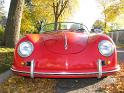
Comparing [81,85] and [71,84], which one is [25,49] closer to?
[71,84]

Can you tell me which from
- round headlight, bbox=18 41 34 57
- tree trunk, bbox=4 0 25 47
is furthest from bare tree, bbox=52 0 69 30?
round headlight, bbox=18 41 34 57

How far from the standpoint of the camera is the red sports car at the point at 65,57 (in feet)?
19.6

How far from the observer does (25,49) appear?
6363mm

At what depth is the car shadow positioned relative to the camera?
21.2 feet

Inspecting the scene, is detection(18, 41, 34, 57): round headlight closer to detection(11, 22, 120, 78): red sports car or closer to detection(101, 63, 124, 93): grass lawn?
detection(11, 22, 120, 78): red sports car

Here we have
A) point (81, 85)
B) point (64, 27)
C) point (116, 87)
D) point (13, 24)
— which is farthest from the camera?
point (13, 24)

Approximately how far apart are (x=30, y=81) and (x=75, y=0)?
33.0 meters

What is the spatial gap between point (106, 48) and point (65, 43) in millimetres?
841

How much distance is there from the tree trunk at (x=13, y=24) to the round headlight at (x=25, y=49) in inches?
319

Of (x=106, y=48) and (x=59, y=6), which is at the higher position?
(x=59, y=6)

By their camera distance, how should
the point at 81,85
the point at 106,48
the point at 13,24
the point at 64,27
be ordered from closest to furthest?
1. the point at 106,48
2. the point at 81,85
3. the point at 64,27
4. the point at 13,24

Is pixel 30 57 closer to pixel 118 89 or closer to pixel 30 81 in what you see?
pixel 30 81

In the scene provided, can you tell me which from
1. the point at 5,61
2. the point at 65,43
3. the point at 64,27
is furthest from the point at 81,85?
the point at 5,61

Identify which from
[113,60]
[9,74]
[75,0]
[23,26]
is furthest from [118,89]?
[23,26]
